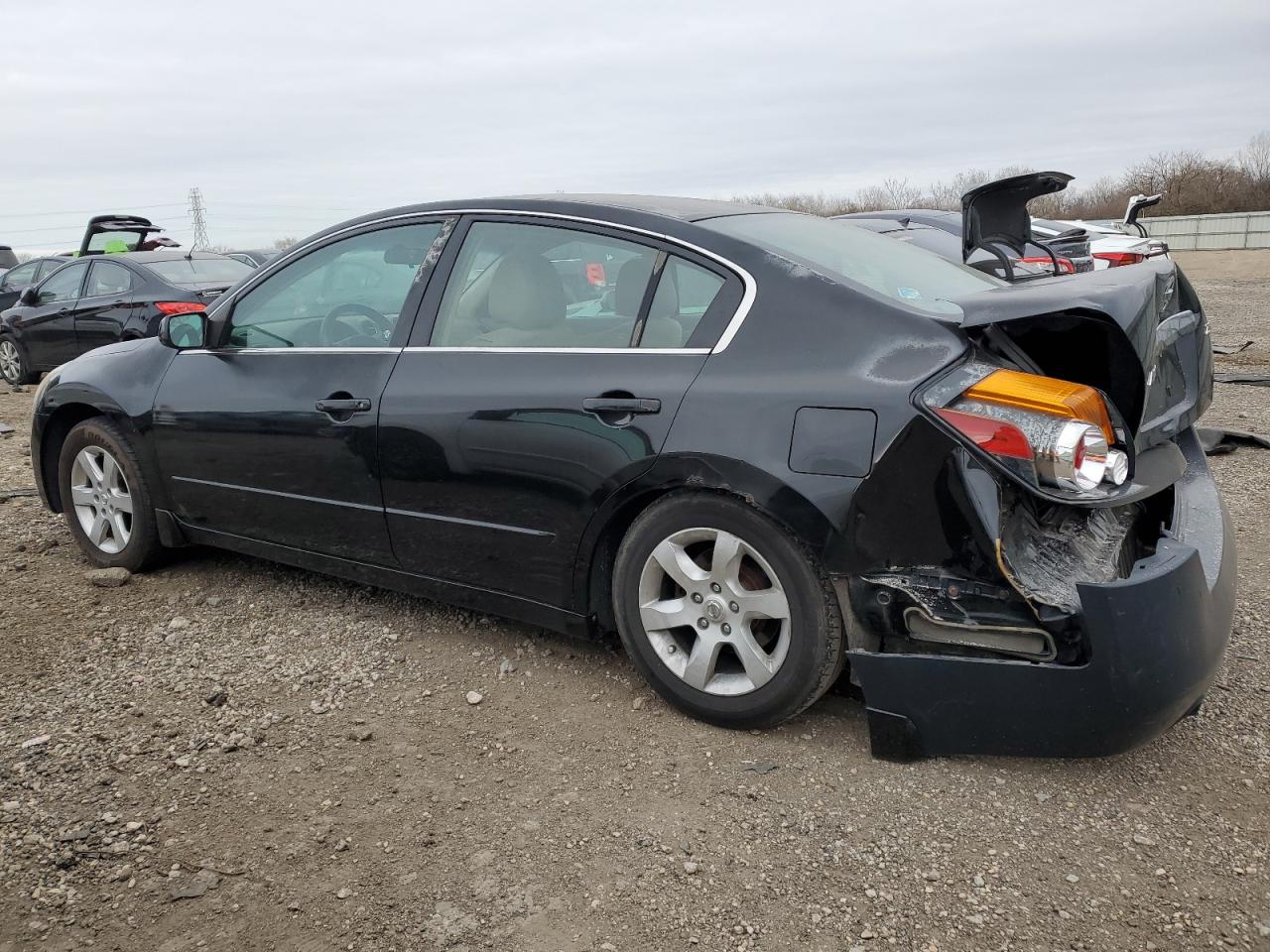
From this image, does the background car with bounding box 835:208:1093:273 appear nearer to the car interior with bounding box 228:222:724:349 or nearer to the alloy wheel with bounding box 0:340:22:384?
the car interior with bounding box 228:222:724:349

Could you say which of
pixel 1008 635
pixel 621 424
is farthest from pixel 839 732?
pixel 621 424

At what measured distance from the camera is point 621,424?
3.02 m

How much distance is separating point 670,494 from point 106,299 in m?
9.63

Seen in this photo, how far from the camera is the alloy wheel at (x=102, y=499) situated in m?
4.55

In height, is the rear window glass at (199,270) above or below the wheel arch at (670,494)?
above

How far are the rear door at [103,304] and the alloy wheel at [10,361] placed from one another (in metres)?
1.58

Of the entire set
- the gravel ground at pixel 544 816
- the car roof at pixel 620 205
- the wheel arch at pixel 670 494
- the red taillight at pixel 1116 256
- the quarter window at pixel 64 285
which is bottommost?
the gravel ground at pixel 544 816

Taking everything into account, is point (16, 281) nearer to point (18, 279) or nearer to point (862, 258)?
point (18, 279)

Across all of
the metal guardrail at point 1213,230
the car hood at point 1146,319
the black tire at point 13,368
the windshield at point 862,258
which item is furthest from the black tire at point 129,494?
the metal guardrail at point 1213,230

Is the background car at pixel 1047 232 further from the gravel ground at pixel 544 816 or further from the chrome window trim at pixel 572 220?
the gravel ground at pixel 544 816

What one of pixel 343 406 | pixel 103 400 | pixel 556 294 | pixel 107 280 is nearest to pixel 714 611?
pixel 556 294

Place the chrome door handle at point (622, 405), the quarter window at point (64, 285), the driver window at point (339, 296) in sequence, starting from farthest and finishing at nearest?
1. the quarter window at point (64, 285)
2. the driver window at point (339, 296)
3. the chrome door handle at point (622, 405)

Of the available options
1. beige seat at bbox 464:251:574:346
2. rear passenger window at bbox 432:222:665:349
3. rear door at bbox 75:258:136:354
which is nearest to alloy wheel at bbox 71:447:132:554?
rear passenger window at bbox 432:222:665:349

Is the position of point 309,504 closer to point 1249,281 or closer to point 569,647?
point 569,647
